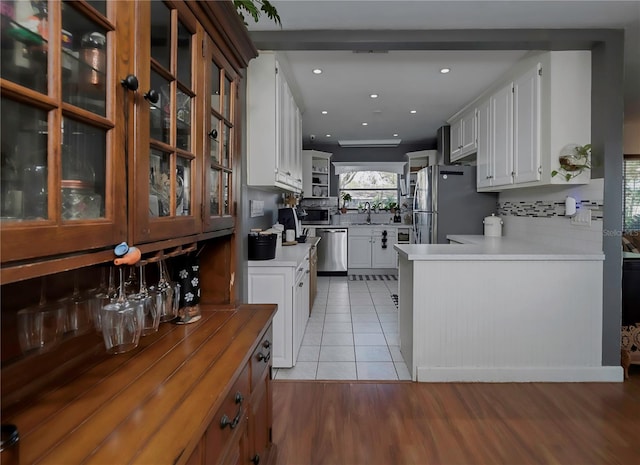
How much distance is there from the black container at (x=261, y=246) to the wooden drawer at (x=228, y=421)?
62.5 inches

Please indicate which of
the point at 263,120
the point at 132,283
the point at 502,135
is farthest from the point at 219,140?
the point at 502,135

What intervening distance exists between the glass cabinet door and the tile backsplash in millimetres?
2594

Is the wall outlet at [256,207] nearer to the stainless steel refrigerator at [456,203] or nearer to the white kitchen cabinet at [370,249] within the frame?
the stainless steel refrigerator at [456,203]

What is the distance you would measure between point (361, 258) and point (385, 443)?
5.11 meters

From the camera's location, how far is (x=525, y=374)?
9.01 ft

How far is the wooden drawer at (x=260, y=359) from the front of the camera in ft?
4.61

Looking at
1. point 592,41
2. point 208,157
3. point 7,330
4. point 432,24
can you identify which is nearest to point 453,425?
point 208,157

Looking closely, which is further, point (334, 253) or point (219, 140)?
point (334, 253)

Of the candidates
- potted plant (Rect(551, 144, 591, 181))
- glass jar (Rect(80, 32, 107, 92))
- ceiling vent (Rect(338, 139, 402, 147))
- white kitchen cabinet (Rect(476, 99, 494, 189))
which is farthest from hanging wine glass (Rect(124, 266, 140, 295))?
ceiling vent (Rect(338, 139, 402, 147))

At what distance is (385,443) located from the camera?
→ 2029mm

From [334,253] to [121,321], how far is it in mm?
5894

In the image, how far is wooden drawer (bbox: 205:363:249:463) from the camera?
94cm

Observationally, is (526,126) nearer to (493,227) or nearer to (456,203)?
(493,227)

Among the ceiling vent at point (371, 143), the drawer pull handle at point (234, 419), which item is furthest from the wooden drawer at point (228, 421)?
the ceiling vent at point (371, 143)
